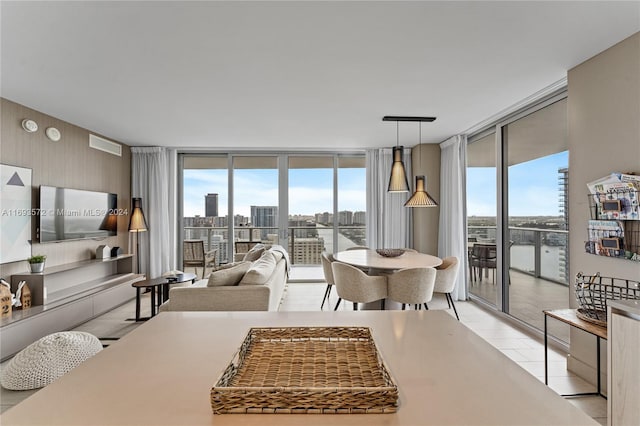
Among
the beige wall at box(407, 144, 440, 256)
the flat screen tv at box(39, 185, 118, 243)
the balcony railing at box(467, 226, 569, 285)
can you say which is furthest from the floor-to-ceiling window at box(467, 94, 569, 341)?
the flat screen tv at box(39, 185, 118, 243)

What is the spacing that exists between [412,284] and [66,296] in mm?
3953

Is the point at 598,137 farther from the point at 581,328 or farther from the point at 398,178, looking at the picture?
the point at 398,178

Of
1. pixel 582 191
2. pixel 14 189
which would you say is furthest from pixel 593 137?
pixel 14 189

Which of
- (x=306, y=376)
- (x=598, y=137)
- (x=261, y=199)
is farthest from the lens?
(x=261, y=199)

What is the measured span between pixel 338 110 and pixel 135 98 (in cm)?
216

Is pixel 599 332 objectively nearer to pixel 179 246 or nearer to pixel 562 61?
pixel 562 61

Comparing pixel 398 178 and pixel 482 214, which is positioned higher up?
pixel 398 178

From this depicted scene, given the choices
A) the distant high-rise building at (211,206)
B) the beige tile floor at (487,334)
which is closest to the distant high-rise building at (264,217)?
the distant high-rise building at (211,206)

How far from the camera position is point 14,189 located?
11.6ft

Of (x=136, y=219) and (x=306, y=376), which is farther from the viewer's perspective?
(x=136, y=219)

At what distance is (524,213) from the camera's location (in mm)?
3764

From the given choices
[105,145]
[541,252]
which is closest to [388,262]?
[541,252]

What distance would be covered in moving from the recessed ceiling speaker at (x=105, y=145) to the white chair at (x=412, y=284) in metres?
4.61

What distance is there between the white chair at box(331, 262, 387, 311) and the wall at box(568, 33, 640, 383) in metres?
1.63
